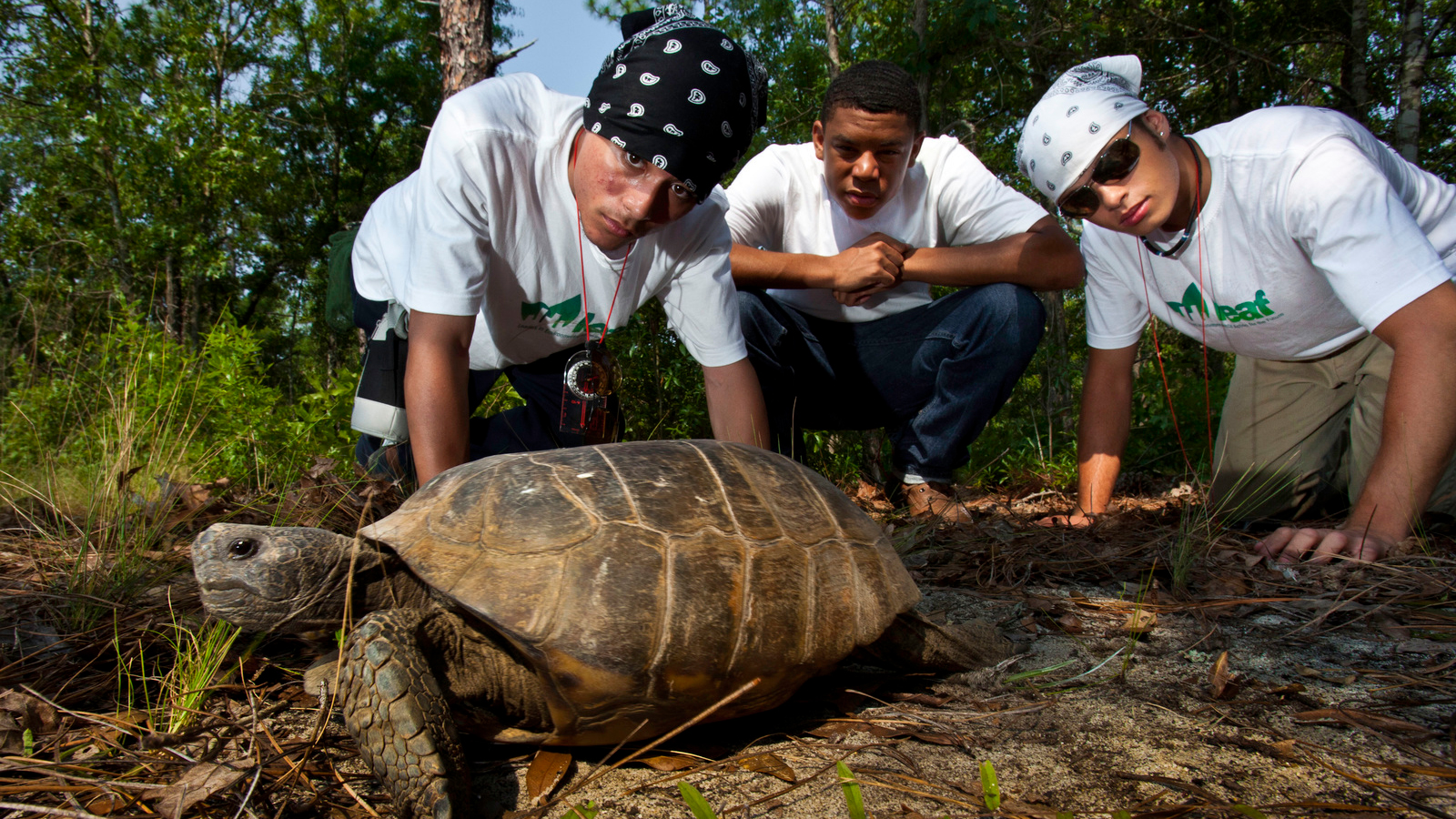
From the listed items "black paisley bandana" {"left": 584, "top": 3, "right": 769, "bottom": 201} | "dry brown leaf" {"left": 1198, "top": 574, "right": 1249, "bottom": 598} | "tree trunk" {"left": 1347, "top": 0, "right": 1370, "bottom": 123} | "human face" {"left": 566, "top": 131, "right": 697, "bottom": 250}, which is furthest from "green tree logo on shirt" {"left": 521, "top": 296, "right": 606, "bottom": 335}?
"tree trunk" {"left": 1347, "top": 0, "right": 1370, "bottom": 123}

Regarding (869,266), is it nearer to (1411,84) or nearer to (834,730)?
(834,730)

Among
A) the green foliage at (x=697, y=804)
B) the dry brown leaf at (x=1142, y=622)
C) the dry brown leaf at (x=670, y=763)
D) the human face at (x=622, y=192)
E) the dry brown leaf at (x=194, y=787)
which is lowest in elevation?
the dry brown leaf at (x=670, y=763)

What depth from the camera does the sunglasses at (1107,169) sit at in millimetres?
2855

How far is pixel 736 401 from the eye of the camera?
3043 mm

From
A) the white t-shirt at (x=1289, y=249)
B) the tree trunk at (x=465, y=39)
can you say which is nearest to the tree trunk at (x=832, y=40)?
the tree trunk at (x=465, y=39)

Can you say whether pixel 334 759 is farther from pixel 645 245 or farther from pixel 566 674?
pixel 645 245

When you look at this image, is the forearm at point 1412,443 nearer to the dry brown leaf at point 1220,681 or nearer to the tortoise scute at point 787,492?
the dry brown leaf at point 1220,681

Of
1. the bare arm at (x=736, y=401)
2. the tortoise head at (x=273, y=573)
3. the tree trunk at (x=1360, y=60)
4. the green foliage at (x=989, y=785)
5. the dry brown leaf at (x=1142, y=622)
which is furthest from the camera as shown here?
the tree trunk at (x=1360, y=60)

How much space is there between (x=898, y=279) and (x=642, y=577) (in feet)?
9.35

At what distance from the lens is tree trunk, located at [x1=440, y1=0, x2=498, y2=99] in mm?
5371

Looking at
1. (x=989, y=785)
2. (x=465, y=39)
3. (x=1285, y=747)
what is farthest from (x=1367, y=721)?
(x=465, y=39)

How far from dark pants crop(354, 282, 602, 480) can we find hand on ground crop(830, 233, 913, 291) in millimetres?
1407

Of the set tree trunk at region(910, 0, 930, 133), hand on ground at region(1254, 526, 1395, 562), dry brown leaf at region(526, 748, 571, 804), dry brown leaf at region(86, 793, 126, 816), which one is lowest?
dry brown leaf at region(526, 748, 571, 804)

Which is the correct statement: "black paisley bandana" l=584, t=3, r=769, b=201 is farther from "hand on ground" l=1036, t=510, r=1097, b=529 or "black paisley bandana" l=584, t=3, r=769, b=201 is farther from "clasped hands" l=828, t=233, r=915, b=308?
"hand on ground" l=1036, t=510, r=1097, b=529
